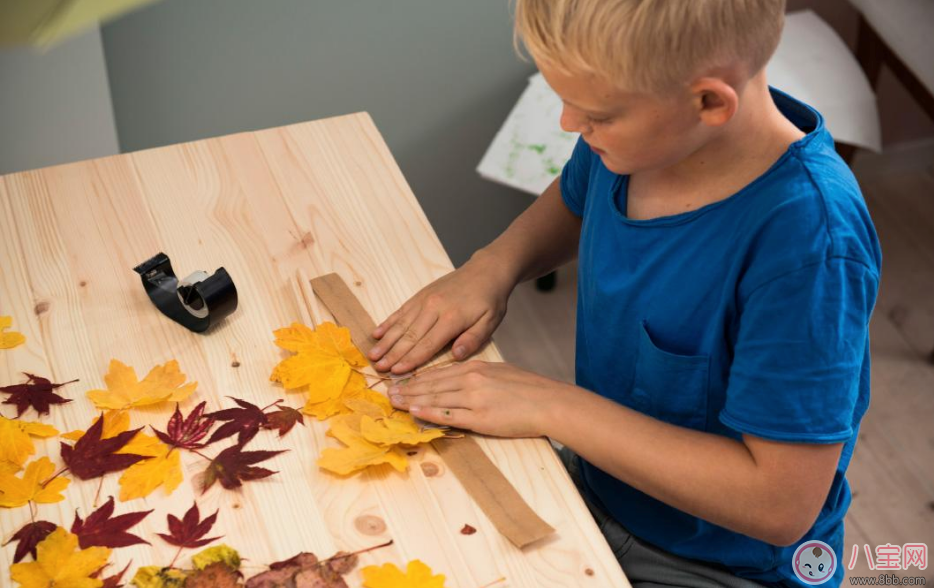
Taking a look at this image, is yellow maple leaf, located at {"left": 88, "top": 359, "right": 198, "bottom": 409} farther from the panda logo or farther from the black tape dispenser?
the panda logo

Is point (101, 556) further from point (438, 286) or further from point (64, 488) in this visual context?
point (438, 286)

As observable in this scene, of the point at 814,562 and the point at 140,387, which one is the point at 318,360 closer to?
A: the point at 140,387

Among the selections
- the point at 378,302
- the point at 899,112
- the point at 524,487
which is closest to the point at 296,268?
the point at 378,302

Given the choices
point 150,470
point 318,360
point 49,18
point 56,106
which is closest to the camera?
point 49,18

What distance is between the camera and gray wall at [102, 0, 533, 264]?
1823 millimetres

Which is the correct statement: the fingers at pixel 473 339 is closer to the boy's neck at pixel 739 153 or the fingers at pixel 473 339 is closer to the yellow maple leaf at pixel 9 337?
the boy's neck at pixel 739 153

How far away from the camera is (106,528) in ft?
2.54

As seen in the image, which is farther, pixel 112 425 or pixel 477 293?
pixel 477 293

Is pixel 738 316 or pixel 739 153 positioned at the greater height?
pixel 739 153

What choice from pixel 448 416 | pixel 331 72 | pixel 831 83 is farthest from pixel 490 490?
pixel 831 83

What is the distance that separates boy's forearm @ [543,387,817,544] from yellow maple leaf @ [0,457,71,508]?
43 centimetres

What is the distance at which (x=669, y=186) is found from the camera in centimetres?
91

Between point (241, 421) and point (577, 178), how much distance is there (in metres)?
0.48

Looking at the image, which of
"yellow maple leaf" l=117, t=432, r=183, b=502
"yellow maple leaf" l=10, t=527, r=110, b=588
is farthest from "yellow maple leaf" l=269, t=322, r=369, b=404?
"yellow maple leaf" l=10, t=527, r=110, b=588
